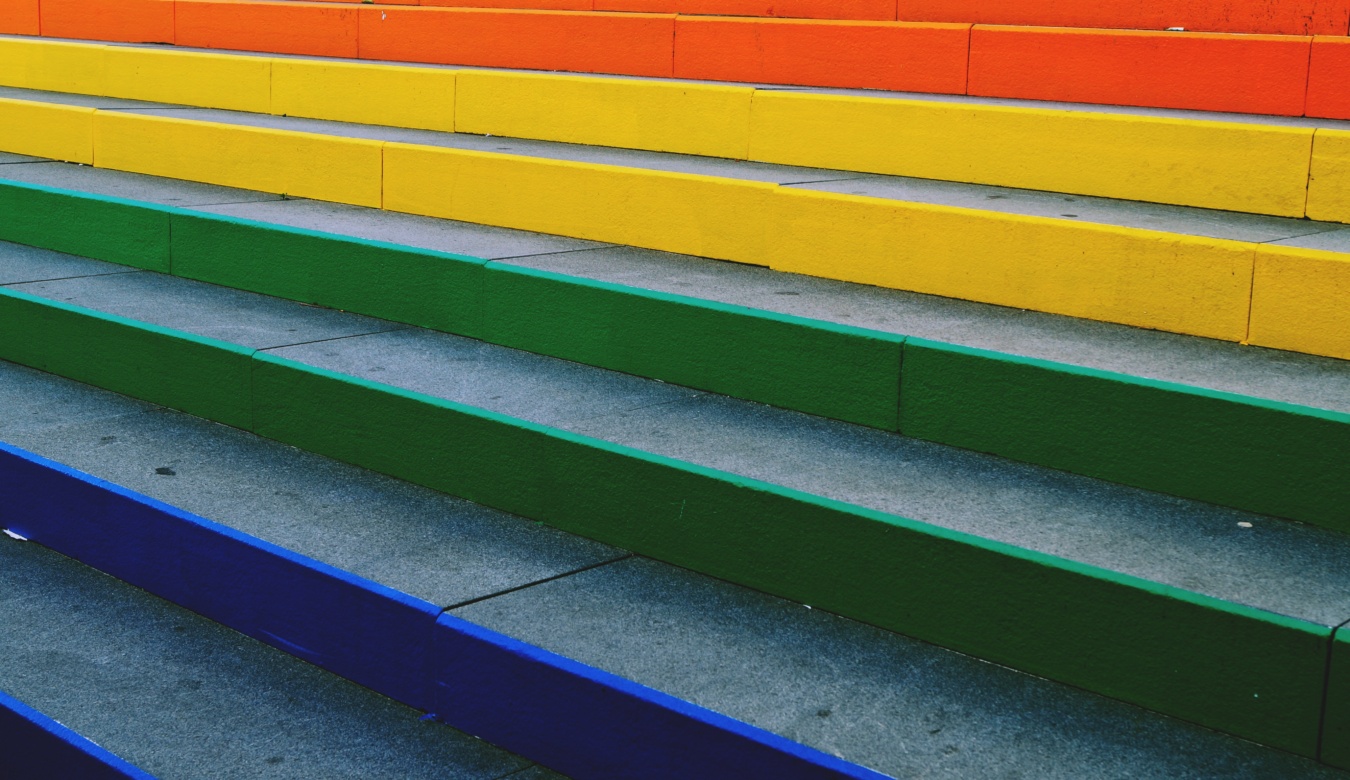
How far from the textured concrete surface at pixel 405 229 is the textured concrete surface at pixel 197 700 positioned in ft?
5.53

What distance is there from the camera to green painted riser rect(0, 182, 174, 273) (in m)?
5.35

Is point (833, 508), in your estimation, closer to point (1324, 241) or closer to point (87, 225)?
point (1324, 241)

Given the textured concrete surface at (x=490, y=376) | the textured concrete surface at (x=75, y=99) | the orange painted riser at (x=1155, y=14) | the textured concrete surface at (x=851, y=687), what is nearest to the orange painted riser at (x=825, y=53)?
the orange painted riser at (x=1155, y=14)

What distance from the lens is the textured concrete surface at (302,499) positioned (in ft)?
10.3

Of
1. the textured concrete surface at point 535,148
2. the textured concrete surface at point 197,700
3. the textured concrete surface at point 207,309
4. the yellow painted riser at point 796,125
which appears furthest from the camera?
the textured concrete surface at point 535,148

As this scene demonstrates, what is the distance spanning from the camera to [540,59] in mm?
6922

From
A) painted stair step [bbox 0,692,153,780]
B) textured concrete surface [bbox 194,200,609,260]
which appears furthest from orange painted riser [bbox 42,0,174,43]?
painted stair step [bbox 0,692,153,780]

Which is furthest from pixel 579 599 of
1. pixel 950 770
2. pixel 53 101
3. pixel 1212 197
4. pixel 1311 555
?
pixel 53 101

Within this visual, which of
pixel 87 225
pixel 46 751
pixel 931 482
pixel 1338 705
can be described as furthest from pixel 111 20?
pixel 1338 705

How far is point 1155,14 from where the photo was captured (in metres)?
5.40

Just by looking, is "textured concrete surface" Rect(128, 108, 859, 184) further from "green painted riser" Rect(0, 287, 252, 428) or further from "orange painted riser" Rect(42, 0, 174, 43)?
"orange painted riser" Rect(42, 0, 174, 43)

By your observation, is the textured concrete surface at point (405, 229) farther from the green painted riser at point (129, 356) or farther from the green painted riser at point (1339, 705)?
the green painted riser at point (1339, 705)

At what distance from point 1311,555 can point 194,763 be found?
226cm

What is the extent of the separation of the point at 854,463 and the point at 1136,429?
64cm
